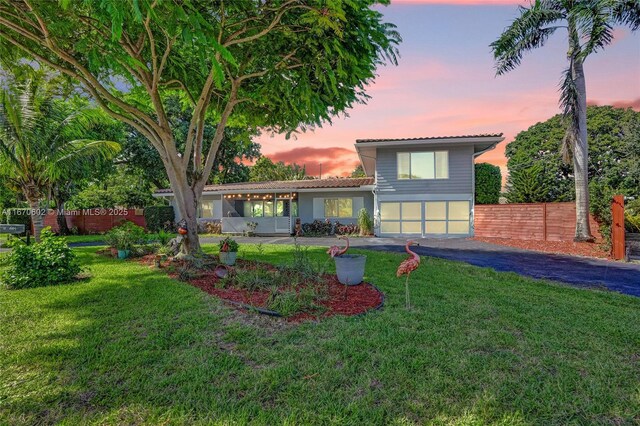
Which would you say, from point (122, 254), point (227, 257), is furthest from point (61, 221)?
point (227, 257)

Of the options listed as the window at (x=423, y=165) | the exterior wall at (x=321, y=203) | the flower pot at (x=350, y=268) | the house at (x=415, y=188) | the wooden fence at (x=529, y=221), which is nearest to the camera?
the flower pot at (x=350, y=268)

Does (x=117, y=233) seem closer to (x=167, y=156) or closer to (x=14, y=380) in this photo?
(x=167, y=156)

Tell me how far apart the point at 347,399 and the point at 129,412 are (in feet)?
5.85

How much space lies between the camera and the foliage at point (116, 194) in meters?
22.0

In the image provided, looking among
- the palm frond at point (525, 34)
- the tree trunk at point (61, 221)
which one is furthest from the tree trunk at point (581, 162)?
the tree trunk at point (61, 221)

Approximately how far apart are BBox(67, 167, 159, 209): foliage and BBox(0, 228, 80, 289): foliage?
18.1 m

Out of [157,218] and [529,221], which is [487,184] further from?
[157,218]

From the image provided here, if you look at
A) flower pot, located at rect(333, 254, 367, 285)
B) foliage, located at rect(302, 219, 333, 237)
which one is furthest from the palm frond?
flower pot, located at rect(333, 254, 367, 285)

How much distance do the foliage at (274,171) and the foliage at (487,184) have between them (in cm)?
2824

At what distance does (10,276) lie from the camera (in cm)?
641

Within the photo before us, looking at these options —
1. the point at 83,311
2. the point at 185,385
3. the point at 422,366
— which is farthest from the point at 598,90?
the point at 83,311

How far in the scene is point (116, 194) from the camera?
23.8 metres

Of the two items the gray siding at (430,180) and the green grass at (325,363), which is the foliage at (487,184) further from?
the green grass at (325,363)

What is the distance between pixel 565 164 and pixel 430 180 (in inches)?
280
